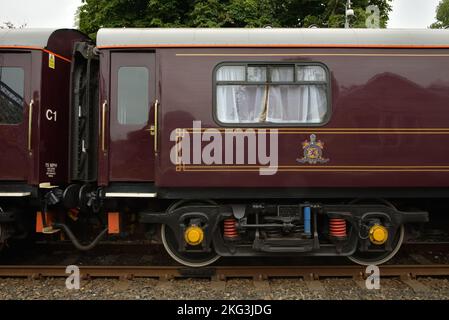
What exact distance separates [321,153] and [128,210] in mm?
2935

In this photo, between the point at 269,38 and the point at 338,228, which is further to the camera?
the point at 338,228

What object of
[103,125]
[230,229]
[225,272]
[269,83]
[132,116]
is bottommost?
[225,272]

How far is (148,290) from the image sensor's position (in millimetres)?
5273

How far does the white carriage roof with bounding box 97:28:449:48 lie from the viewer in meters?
5.38

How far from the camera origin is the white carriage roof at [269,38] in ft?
17.7

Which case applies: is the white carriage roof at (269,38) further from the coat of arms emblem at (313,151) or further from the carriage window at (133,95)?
the coat of arms emblem at (313,151)

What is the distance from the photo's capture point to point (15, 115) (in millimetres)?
5500

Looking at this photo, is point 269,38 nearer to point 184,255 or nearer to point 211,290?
point 184,255

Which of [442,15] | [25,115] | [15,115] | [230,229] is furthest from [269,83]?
[442,15]

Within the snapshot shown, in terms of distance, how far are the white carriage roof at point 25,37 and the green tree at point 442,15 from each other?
137 ft

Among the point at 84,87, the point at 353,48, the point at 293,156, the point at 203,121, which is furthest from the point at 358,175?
the point at 84,87

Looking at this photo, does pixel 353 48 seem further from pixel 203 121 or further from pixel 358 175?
pixel 203 121

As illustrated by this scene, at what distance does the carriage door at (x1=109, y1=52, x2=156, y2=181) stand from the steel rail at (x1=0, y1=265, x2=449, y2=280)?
136 cm

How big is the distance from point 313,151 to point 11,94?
419 centimetres
